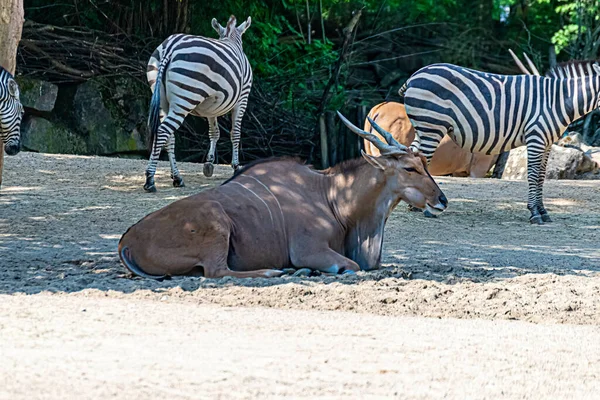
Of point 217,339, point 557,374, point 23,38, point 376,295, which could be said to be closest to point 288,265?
point 376,295

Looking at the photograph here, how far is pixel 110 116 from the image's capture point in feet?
52.7

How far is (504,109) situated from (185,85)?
3.54m

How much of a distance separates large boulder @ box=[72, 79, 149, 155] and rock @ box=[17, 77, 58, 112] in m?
0.39

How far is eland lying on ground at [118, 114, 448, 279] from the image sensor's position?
6.61m

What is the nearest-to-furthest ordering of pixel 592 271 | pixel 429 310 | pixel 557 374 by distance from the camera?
1. pixel 557 374
2. pixel 429 310
3. pixel 592 271

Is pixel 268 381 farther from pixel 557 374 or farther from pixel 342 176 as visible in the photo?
pixel 342 176

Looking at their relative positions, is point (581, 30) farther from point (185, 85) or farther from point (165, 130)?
point (165, 130)

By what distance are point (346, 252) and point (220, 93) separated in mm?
5154

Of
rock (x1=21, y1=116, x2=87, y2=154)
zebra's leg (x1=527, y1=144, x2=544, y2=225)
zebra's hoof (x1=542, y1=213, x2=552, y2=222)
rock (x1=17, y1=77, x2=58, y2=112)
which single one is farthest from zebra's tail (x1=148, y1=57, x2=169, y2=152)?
rock (x1=17, y1=77, x2=58, y2=112)

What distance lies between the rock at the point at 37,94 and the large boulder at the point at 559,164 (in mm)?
6990

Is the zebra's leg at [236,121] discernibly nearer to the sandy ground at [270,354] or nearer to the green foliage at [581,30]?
the sandy ground at [270,354]

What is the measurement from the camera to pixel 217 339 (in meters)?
4.74

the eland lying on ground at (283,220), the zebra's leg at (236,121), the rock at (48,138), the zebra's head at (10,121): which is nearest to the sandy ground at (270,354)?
the eland lying on ground at (283,220)

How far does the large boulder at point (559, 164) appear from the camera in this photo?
14.4m
